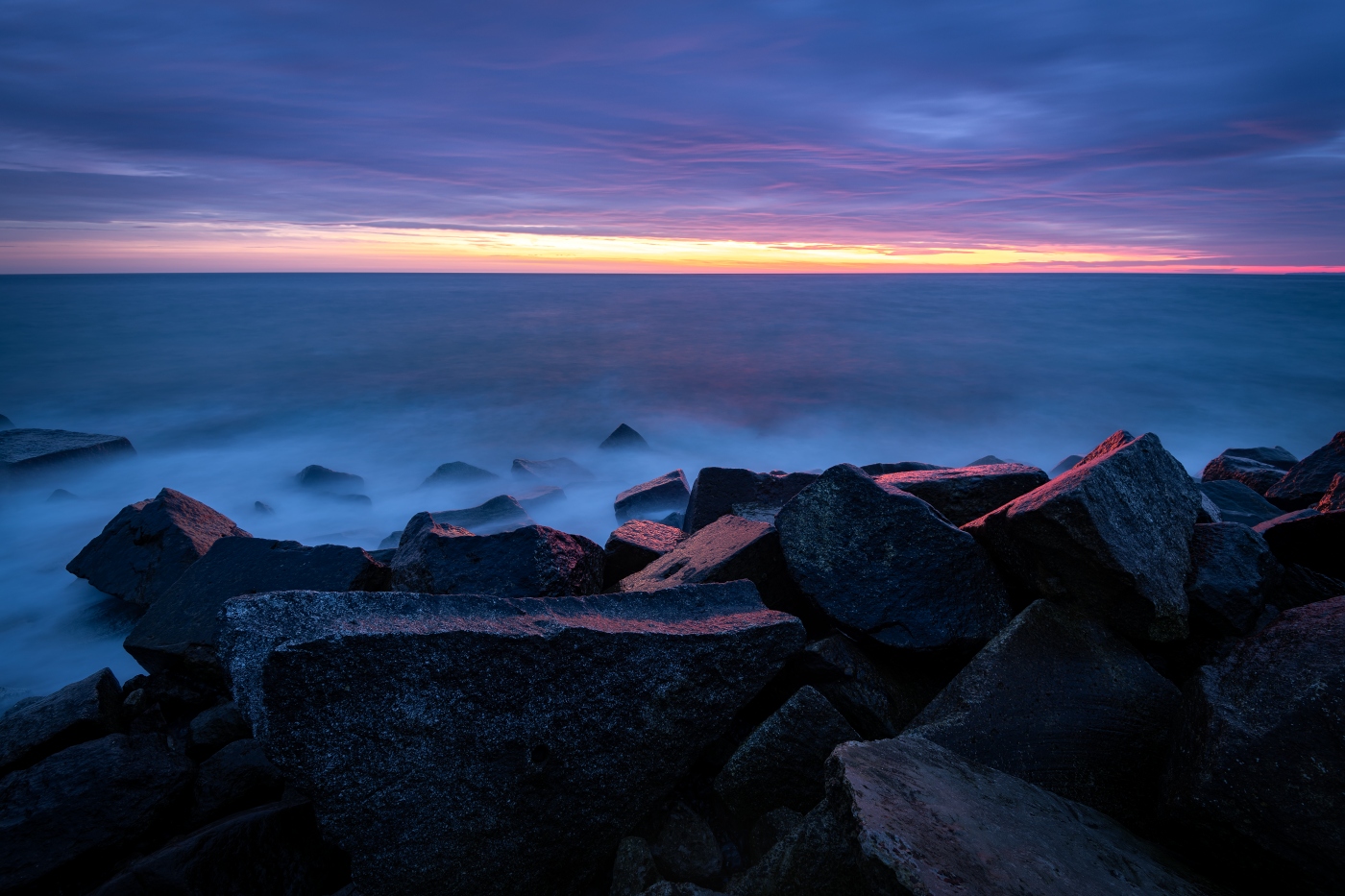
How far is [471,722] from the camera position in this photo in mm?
2193

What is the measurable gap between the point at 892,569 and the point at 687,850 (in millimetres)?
1407

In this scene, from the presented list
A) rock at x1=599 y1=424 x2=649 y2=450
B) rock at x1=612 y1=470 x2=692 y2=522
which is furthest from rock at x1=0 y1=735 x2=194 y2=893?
rock at x1=599 y1=424 x2=649 y2=450

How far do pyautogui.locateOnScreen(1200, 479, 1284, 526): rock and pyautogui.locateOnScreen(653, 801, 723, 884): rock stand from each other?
13.7 ft

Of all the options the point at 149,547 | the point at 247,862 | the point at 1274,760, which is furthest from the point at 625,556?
the point at 149,547

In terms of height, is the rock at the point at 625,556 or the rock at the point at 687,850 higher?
the rock at the point at 625,556

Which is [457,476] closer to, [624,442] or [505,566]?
[624,442]

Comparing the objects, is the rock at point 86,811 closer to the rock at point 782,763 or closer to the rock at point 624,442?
the rock at point 782,763

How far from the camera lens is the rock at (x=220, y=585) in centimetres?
358

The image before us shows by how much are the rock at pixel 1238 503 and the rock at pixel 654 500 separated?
4.75 m

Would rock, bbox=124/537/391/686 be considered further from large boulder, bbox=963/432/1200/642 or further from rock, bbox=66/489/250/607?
large boulder, bbox=963/432/1200/642

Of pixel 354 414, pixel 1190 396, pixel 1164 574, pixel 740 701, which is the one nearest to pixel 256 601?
pixel 740 701

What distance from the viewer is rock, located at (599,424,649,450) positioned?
42.6 feet

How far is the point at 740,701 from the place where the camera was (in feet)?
8.70

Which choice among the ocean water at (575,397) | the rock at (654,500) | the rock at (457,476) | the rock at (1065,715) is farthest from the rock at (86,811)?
the rock at (457,476)
